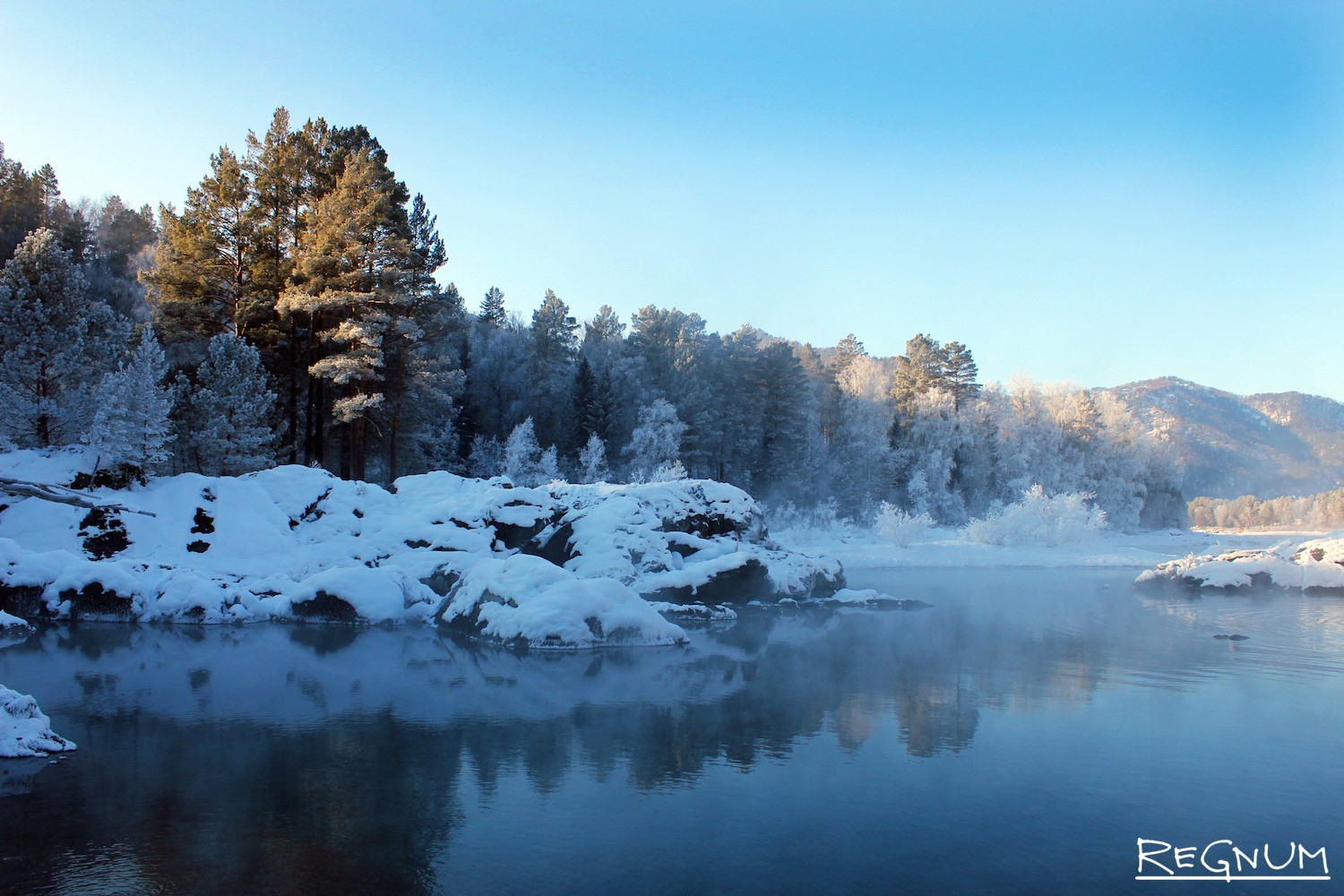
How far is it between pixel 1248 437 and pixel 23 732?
554ft

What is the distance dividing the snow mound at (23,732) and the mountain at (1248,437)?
104m

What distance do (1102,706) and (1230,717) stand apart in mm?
1440

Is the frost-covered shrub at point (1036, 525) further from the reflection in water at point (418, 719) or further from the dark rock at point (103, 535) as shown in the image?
the dark rock at point (103, 535)

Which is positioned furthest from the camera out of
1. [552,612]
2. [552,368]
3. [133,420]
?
[552,368]

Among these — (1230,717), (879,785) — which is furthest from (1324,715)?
(879,785)

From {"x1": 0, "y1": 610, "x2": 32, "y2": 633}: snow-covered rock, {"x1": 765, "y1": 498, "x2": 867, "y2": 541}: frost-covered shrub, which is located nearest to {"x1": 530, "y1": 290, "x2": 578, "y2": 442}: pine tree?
{"x1": 765, "y1": 498, "x2": 867, "y2": 541}: frost-covered shrub

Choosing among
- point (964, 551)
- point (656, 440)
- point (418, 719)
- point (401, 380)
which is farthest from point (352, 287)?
point (964, 551)

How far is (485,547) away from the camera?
71.2ft

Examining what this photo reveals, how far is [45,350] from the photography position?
2269cm

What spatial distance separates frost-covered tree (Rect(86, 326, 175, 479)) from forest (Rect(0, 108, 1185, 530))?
0.07 metres

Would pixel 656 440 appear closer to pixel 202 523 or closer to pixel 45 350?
pixel 202 523

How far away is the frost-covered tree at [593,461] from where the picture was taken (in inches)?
1869

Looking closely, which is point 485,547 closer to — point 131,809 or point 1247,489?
point 131,809

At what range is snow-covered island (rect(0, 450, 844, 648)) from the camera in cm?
1656
